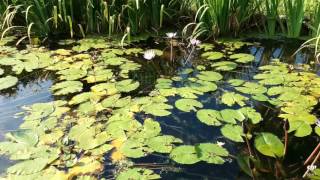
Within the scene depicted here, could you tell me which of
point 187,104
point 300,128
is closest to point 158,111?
point 187,104

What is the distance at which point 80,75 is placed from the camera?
3.35 metres

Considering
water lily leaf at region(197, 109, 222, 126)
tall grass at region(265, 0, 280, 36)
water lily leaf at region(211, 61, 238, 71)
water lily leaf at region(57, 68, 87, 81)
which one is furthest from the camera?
tall grass at region(265, 0, 280, 36)

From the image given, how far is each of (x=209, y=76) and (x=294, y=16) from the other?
1216mm

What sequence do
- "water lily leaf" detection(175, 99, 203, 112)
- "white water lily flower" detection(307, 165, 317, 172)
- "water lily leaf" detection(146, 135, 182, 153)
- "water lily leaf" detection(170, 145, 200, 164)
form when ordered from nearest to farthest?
"white water lily flower" detection(307, 165, 317, 172) < "water lily leaf" detection(170, 145, 200, 164) < "water lily leaf" detection(146, 135, 182, 153) < "water lily leaf" detection(175, 99, 203, 112)

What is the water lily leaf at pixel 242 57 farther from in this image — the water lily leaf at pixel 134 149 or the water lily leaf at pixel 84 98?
the water lily leaf at pixel 134 149

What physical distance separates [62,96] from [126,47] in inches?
44.5

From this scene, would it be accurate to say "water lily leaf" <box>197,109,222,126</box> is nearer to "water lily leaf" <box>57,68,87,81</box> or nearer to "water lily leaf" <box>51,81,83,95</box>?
"water lily leaf" <box>51,81,83,95</box>

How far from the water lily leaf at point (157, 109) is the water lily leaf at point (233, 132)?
0.39 metres

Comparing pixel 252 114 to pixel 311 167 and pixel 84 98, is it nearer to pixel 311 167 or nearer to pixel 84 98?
pixel 311 167

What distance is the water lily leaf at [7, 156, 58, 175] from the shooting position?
87.0 inches

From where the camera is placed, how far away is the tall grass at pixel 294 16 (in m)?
3.84

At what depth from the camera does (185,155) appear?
230cm

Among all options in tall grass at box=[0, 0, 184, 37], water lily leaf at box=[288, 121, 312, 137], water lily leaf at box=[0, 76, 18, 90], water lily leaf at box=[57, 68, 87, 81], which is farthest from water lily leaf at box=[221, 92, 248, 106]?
water lily leaf at box=[0, 76, 18, 90]

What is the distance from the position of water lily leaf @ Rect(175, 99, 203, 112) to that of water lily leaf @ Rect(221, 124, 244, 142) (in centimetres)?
30
